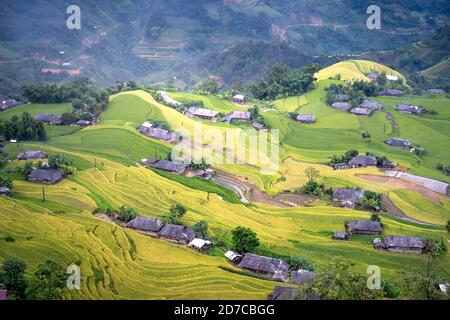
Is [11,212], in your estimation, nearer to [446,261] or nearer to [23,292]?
[23,292]

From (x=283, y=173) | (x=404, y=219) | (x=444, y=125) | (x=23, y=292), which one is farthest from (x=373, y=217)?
(x=444, y=125)

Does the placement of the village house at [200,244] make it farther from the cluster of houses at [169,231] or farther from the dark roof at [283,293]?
the dark roof at [283,293]

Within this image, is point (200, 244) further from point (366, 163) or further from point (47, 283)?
point (366, 163)

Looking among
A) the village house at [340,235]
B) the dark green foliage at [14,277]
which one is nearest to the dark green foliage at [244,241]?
the village house at [340,235]

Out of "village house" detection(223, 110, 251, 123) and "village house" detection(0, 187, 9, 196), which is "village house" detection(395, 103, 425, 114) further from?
"village house" detection(0, 187, 9, 196)

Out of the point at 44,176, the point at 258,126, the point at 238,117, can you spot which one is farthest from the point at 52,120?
the point at 258,126
